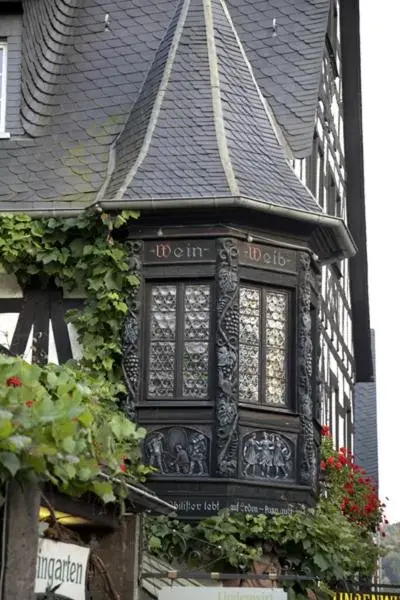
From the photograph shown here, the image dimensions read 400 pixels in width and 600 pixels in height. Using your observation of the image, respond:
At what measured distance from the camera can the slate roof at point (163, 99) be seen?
17.6 metres

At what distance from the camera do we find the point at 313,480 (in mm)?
17203

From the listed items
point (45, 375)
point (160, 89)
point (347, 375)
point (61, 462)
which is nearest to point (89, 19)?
point (160, 89)

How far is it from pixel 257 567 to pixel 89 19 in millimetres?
7973

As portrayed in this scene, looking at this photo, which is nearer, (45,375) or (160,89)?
(45,375)

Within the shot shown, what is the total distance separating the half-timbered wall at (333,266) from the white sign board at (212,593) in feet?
25.2

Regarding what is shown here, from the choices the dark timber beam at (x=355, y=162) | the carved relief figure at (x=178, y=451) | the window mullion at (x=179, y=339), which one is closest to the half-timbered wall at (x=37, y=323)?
the window mullion at (x=179, y=339)

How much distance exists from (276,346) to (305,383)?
0.54 metres

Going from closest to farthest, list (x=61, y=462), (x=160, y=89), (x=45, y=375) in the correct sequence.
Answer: (x=61, y=462), (x=45, y=375), (x=160, y=89)

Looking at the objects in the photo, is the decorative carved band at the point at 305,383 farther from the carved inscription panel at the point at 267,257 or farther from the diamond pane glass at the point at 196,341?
the diamond pane glass at the point at 196,341

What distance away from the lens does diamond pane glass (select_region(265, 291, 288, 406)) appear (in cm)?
1706

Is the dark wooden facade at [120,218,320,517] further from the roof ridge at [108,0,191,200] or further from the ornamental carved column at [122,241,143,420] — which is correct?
the roof ridge at [108,0,191,200]

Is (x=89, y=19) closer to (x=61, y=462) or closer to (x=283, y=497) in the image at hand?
(x=283, y=497)

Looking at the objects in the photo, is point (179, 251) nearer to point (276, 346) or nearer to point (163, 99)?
point (276, 346)

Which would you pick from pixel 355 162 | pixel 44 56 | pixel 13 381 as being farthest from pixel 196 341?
pixel 355 162
